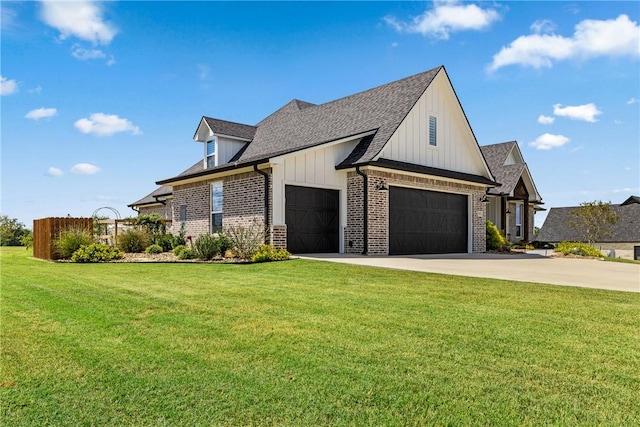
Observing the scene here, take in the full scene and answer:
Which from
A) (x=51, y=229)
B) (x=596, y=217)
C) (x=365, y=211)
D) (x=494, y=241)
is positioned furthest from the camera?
(x=596, y=217)

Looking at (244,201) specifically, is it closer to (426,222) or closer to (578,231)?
(426,222)

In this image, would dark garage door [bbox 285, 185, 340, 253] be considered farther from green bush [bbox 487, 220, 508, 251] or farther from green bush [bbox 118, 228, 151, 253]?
green bush [bbox 487, 220, 508, 251]

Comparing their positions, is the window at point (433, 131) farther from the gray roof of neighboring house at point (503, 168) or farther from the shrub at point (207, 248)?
the shrub at point (207, 248)

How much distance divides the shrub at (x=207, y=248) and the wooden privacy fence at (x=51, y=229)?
4375mm

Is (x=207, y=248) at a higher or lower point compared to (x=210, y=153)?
lower

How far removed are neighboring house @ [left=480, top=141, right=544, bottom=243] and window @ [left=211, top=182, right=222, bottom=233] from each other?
1464 centimetres

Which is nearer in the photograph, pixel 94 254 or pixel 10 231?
pixel 94 254

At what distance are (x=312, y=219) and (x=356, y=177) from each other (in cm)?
220

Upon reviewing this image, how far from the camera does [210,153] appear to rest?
21.0 metres

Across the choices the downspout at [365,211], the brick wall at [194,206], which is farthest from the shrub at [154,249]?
the downspout at [365,211]

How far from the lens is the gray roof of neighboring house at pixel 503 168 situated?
25.0m

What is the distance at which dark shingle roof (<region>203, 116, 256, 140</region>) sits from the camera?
67.9ft

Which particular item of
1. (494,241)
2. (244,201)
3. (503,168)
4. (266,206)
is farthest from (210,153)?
(503,168)

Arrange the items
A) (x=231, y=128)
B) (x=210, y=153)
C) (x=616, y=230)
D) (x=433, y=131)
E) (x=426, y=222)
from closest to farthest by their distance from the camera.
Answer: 1. (x=426, y=222)
2. (x=433, y=131)
3. (x=210, y=153)
4. (x=231, y=128)
5. (x=616, y=230)
